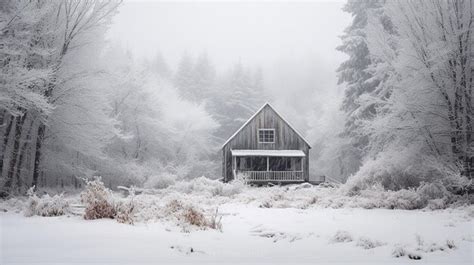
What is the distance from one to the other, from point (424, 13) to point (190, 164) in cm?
2789

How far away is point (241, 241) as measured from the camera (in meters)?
6.13

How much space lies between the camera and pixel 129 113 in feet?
102

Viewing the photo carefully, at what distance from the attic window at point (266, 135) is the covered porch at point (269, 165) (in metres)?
1.12

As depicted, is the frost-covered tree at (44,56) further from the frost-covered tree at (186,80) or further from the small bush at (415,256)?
the frost-covered tree at (186,80)

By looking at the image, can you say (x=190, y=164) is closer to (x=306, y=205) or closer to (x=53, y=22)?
(x=53, y=22)

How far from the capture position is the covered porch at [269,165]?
3017cm

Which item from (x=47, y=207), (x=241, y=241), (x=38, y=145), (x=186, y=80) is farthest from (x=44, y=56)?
(x=186, y=80)

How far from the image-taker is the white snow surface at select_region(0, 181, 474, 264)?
4734 millimetres

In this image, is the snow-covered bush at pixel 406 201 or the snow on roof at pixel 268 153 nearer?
the snow-covered bush at pixel 406 201

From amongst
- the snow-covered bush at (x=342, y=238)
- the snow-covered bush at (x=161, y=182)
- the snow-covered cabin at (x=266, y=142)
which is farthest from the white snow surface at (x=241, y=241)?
the snow-covered cabin at (x=266, y=142)

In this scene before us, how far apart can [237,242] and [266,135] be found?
26093mm

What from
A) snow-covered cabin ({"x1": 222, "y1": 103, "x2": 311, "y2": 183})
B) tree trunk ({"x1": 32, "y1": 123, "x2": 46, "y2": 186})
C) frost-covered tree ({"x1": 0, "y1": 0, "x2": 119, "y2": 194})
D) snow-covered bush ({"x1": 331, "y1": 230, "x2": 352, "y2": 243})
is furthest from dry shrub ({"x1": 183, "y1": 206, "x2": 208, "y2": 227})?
snow-covered cabin ({"x1": 222, "y1": 103, "x2": 311, "y2": 183})

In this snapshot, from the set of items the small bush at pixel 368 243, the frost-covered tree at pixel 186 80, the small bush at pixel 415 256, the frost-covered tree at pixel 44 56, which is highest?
the frost-covered tree at pixel 186 80

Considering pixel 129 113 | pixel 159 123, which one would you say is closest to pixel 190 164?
pixel 159 123
